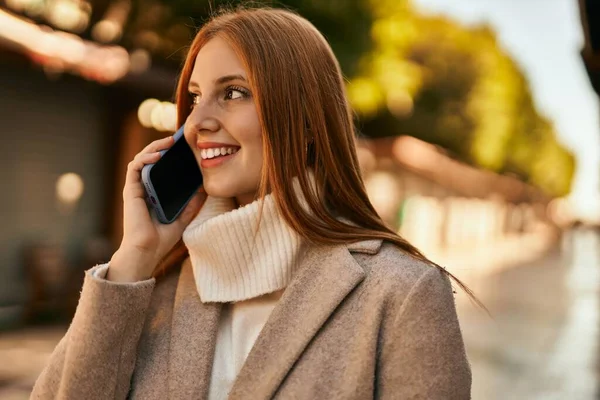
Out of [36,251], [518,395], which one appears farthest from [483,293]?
[36,251]

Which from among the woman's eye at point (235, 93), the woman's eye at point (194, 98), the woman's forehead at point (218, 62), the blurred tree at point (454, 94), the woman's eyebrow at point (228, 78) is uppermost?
the woman's forehead at point (218, 62)

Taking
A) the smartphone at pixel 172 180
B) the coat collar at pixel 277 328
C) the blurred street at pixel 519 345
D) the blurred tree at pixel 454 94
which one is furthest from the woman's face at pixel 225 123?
the blurred tree at pixel 454 94

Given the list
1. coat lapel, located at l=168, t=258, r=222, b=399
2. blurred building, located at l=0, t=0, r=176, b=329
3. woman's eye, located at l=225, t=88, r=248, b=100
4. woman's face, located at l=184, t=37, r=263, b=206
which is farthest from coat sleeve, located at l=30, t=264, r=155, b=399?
blurred building, located at l=0, t=0, r=176, b=329

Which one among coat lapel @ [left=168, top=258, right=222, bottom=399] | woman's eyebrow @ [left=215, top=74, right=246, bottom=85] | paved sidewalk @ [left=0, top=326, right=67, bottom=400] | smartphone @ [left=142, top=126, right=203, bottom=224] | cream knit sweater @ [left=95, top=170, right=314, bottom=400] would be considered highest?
woman's eyebrow @ [left=215, top=74, right=246, bottom=85]

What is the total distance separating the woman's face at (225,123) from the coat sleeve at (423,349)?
1.90 ft

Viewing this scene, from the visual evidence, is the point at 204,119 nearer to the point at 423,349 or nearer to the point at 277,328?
the point at 277,328

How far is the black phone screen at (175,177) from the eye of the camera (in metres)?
2.25

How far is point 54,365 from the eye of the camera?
208 centimetres

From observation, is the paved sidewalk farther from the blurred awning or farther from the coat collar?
the blurred awning

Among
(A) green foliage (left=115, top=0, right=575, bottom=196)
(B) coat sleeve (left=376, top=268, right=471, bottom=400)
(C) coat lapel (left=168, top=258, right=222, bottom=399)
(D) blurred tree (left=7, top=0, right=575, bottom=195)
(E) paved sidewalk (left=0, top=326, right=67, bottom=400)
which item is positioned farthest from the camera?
(A) green foliage (left=115, top=0, right=575, bottom=196)

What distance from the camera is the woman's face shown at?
2.08 meters

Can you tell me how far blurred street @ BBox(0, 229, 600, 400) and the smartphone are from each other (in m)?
1.85

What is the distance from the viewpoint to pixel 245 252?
6.99 feet

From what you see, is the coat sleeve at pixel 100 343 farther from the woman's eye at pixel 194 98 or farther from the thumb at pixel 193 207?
the woman's eye at pixel 194 98
